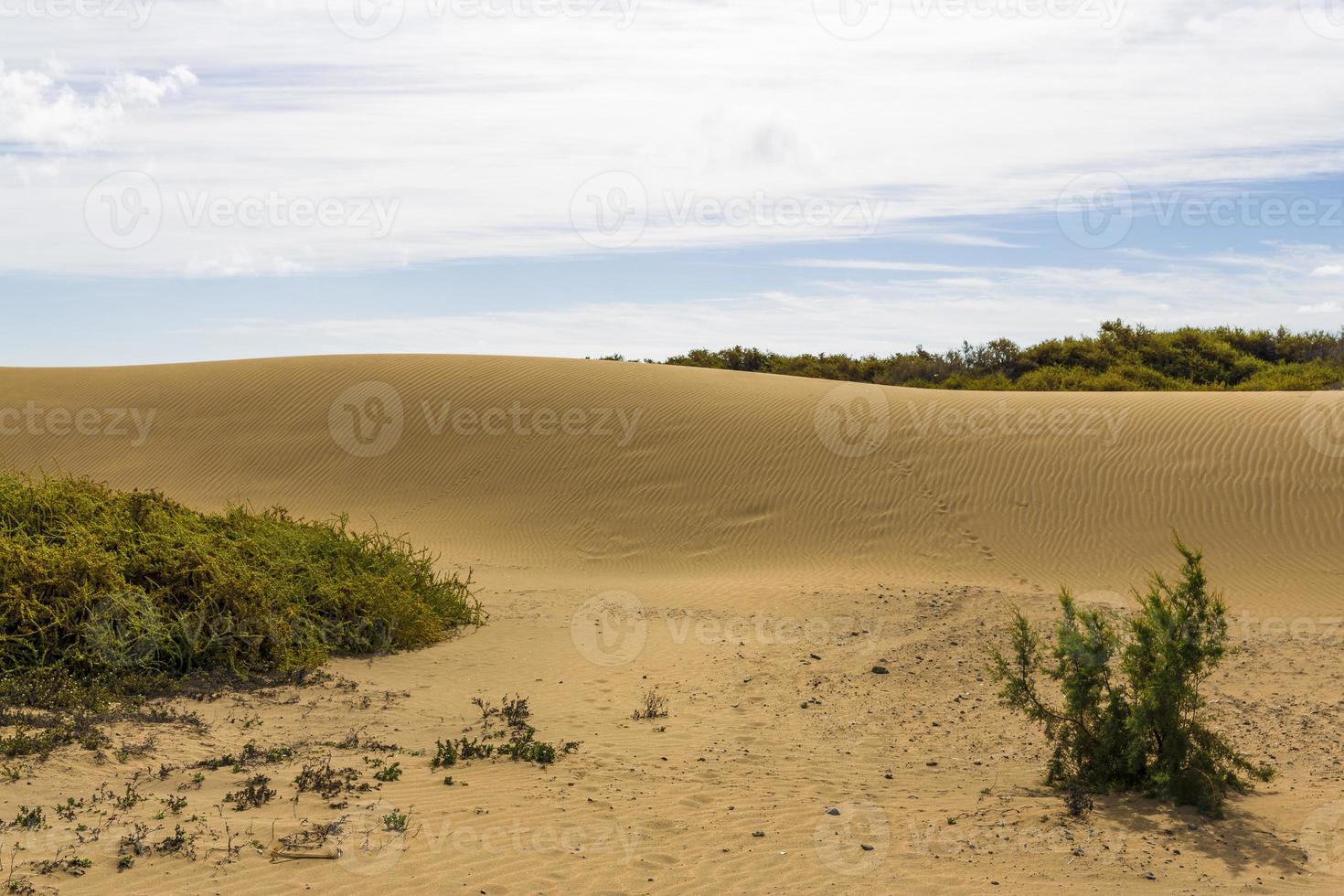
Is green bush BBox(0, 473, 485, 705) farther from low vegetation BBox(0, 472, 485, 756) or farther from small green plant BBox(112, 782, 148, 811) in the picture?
small green plant BBox(112, 782, 148, 811)

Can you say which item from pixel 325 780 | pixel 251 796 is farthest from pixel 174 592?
pixel 251 796

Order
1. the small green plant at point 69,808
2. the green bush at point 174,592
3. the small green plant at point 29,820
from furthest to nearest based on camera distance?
1. the green bush at point 174,592
2. the small green plant at point 69,808
3. the small green plant at point 29,820

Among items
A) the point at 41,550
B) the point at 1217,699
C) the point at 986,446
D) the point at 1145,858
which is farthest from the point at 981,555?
the point at 41,550

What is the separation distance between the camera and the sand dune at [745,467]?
16.1 m

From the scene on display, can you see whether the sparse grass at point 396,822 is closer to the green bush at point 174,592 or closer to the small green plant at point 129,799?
the small green plant at point 129,799

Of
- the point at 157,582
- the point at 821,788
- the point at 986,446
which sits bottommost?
the point at 821,788

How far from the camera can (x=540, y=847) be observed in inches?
225

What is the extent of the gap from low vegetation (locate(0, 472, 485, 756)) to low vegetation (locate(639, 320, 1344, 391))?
25935 mm

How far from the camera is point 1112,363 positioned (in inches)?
1401

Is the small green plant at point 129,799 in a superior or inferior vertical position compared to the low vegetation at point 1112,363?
inferior

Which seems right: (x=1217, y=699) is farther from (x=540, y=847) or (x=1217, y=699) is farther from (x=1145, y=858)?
(x=540, y=847)

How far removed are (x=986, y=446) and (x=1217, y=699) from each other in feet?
36.8

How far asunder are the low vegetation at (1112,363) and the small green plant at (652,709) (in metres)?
25.7

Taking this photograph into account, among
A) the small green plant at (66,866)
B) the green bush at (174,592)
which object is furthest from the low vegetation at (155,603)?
the small green plant at (66,866)
